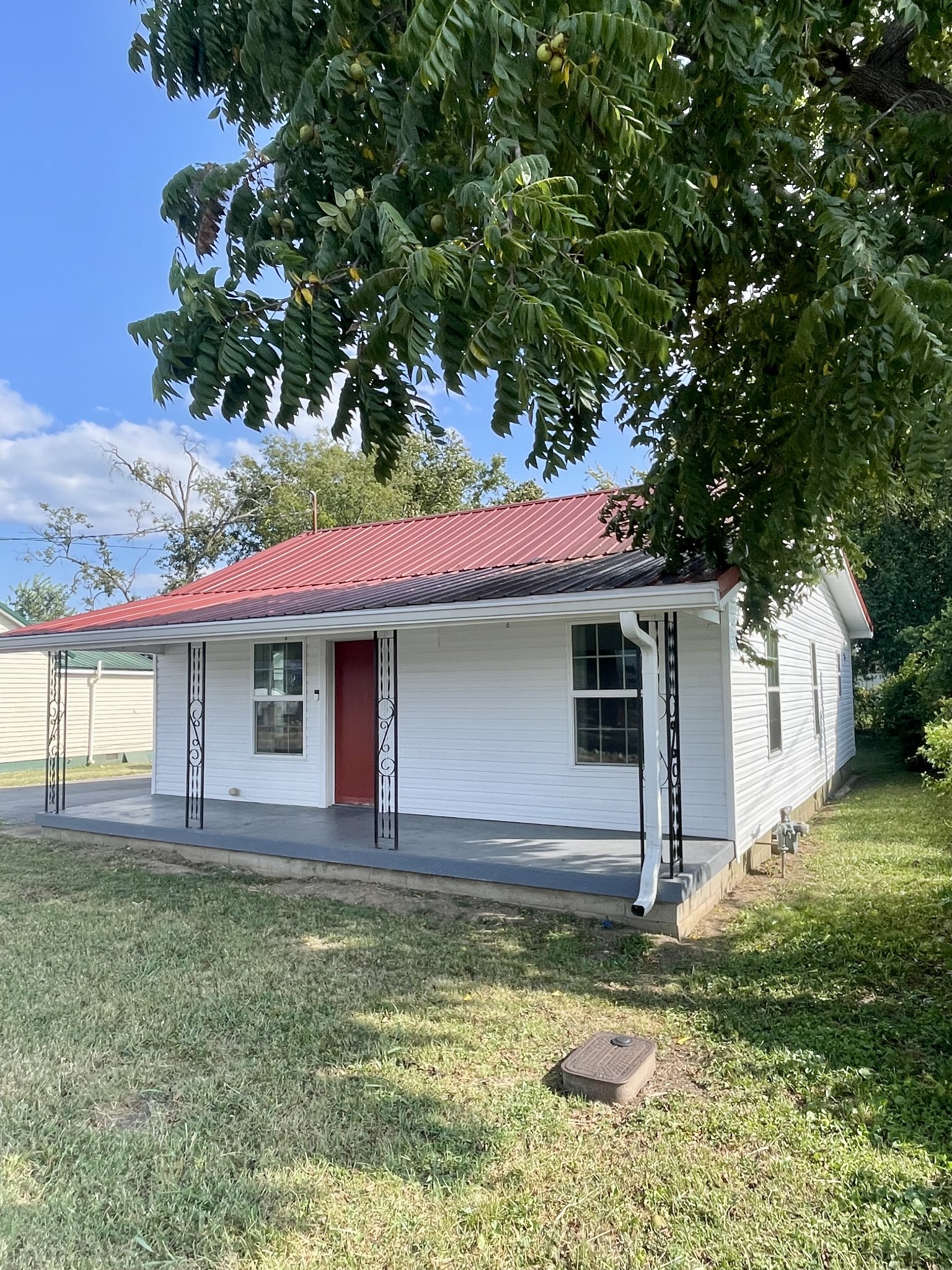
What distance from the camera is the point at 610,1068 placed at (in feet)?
11.7

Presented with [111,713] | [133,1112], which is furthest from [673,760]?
[111,713]

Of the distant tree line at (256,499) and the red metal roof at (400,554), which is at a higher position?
the distant tree line at (256,499)

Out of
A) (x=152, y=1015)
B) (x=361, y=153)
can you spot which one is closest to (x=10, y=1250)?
(x=152, y=1015)

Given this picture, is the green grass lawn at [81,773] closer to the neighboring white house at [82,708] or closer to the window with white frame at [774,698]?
A: the neighboring white house at [82,708]

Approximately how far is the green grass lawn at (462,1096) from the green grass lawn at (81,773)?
11.4 meters

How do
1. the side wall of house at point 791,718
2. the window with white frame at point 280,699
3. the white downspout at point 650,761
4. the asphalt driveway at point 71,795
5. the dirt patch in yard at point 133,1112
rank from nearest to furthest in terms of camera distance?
the dirt patch in yard at point 133,1112 < the white downspout at point 650,761 < the side wall of house at point 791,718 < the window with white frame at point 280,699 < the asphalt driveway at point 71,795

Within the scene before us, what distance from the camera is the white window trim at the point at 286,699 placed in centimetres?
1022

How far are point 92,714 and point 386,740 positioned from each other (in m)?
15.6

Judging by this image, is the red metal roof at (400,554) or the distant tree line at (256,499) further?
the distant tree line at (256,499)

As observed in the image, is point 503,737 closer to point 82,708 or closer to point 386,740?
point 386,740

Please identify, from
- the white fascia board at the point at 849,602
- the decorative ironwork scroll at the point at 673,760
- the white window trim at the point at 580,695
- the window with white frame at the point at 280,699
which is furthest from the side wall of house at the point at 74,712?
the white fascia board at the point at 849,602

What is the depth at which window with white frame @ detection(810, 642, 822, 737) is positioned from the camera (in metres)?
12.3

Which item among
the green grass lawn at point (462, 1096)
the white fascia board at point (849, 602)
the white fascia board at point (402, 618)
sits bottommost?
the green grass lawn at point (462, 1096)

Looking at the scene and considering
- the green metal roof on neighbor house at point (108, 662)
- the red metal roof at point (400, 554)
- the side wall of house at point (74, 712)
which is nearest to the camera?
the red metal roof at point (400, 554)
